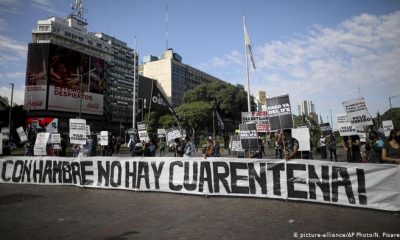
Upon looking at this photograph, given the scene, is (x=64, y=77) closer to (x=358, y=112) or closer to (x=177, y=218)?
(x=358, y=112)

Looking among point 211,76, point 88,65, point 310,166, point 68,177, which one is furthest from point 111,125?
point 310,166

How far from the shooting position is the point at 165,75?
356 ft

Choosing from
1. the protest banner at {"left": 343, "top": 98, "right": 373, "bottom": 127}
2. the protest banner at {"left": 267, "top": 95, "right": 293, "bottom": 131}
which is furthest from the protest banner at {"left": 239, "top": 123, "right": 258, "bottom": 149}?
the protest banner at {"left": 343, "top": 98, "right": 373, "bottom": 127}

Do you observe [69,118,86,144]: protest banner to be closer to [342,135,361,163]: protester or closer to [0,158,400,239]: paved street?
[0,158,400,239]: paved street

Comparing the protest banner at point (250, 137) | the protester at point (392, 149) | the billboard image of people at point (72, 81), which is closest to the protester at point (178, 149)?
the protest banner at point (250, 137)

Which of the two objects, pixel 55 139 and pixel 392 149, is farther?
pixel 55 139

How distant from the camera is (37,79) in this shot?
59.3 metres

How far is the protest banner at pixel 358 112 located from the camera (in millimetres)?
10586

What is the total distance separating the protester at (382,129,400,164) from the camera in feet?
24.7

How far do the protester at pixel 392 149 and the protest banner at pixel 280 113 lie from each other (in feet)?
11.5

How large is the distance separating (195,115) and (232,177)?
62.4 metres

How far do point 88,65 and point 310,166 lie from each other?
6574 centimetres

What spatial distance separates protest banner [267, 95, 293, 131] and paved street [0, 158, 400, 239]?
3421 mm

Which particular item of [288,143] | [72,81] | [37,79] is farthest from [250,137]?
[72,81]
